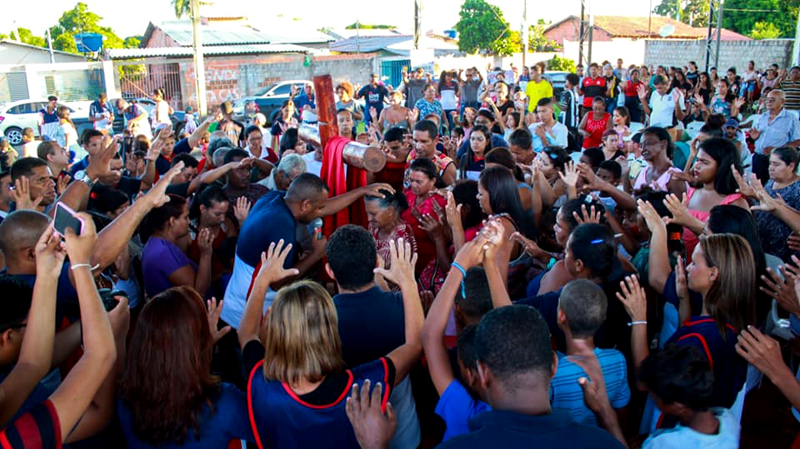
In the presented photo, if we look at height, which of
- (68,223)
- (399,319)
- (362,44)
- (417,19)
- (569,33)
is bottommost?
(399,319)

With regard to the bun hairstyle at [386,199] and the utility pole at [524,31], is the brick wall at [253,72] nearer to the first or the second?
the utility pole at [524,31]

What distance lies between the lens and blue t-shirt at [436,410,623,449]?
183 centimetres

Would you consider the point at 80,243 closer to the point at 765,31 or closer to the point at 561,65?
the point at 561,65

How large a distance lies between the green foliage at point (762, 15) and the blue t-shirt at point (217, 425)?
46.2 m

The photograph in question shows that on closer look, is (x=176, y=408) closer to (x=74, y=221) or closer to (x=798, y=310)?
(x=74, y=221)

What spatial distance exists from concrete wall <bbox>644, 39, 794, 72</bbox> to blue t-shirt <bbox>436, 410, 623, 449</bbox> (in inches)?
1058

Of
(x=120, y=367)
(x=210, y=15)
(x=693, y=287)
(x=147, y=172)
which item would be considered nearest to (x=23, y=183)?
(x=147, y=172)

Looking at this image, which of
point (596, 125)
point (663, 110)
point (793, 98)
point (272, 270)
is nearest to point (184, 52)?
point (663, 110)

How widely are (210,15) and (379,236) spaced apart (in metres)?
54.3

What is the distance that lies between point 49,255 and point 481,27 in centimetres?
3806

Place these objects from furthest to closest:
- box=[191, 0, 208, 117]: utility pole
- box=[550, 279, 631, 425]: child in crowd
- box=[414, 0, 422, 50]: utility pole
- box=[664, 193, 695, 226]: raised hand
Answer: box=[414, 0, 422, 50]: utility pole, box=[191, 0, 208, 117]: utility pole, box=[664, 193, 695, 226]: raised hand, box=[550, 279, 631, 425]: child in crowd

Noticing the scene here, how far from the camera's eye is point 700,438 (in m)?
2.46

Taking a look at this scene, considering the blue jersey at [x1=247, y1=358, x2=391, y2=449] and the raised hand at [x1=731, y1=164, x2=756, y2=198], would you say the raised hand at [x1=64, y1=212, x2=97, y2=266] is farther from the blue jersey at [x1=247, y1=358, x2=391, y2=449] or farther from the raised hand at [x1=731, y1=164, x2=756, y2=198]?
the raised hand at [x1=731, y1=164, x2=756, y2=198]

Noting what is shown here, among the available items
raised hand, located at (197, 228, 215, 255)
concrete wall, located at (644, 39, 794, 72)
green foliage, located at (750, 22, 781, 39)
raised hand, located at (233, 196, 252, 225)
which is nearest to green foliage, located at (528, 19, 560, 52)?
concrete wall, located at (644, 39, 794, 72)
